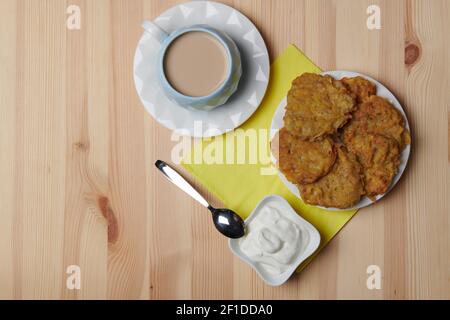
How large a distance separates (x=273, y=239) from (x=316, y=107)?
278 mm

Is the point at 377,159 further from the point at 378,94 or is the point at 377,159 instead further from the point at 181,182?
the point at 181,182

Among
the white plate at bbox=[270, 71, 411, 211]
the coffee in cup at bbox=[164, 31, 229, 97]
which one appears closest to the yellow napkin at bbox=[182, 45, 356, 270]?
the white plate at bbox=[270, 71, 411, 211]

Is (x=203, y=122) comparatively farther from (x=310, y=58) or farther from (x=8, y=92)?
(x=8, y=92)

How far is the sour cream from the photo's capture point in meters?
0.95

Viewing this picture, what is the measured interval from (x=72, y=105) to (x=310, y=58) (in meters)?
0.54

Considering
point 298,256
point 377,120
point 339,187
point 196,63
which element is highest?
point 196,63

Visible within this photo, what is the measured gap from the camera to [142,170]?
1045mm

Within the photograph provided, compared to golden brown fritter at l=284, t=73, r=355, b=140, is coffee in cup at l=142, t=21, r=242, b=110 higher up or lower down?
higher up

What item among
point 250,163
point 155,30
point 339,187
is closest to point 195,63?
point 155,30

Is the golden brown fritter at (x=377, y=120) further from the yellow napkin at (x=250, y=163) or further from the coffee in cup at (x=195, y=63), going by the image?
the coffee in cup at (x=195, y=63)

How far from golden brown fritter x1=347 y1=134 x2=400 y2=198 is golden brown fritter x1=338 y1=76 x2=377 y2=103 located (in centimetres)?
8

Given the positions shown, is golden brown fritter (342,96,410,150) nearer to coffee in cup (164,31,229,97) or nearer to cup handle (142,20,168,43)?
coffee in cup (164,31,229,97)

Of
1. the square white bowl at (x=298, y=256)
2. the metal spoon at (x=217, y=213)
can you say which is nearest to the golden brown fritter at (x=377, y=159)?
the square white bowl at (x=298, y=256)
